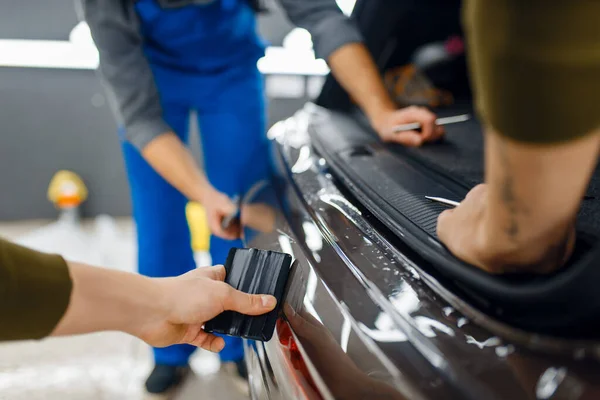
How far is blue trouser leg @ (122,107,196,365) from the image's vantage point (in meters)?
1.06

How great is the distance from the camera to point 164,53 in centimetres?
104

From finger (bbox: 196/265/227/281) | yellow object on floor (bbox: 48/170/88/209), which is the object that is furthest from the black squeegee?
yellow object on floor (bbox: 48/170/88/209)

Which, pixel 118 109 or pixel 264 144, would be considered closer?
pixel 118 109

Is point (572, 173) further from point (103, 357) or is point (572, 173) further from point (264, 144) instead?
point (103, 357)

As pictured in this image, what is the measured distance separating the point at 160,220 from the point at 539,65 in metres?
0.98

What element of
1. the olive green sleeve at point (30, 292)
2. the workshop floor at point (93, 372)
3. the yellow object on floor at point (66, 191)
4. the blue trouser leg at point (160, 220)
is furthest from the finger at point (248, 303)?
the yellow object on floor at point (66, 191)

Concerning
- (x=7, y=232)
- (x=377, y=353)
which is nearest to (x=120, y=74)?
(x=377, y=353)

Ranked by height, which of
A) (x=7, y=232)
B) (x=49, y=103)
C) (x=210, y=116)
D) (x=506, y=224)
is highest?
(x=506, y=224)

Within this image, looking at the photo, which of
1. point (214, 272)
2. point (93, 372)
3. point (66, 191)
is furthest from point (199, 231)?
point (214, 272)

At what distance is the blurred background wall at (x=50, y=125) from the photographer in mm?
1897

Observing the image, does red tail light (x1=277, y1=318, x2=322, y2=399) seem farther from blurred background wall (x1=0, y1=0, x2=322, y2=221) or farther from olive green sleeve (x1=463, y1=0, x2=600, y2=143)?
blurred background wall (x1=0, y1=0, x2=322, y2=221)

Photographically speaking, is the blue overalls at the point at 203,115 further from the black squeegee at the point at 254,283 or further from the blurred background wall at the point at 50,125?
the blurred background wall at the point at 50,125

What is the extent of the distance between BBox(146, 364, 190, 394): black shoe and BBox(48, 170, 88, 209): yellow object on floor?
1137mm

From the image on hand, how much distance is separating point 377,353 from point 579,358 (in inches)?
6.0
